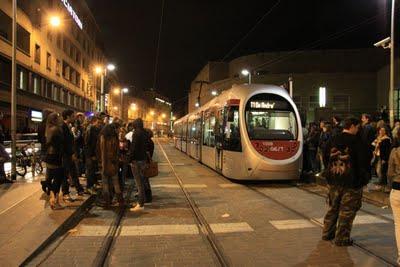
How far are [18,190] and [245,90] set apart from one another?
7.09m

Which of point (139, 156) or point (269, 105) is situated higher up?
point (269, 105)

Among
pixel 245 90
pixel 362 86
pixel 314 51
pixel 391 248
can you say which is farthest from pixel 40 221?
pixel 314 51

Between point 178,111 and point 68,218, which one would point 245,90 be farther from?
point 178,111

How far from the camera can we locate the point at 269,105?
45.0ft

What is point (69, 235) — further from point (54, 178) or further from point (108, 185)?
point (108, 185)

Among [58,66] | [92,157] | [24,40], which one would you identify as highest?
[24,40]

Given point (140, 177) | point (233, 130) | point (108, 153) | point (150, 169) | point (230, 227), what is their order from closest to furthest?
point (230, 227)
point (108, 153)
point (140, 177)
point (150, 169)
point (233, 130)

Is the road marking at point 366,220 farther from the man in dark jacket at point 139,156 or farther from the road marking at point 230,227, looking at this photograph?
the man in dark jacket at point 139,156

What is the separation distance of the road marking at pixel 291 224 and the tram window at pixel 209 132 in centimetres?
876

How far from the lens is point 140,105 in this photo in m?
123

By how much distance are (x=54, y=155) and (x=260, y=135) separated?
6.74 metres

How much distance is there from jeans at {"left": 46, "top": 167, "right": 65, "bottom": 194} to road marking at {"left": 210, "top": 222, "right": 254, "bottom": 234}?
117 inches

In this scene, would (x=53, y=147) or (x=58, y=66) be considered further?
(x=58, y=66)

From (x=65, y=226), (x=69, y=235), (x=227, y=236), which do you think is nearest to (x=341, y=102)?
(x=227, y=236)
